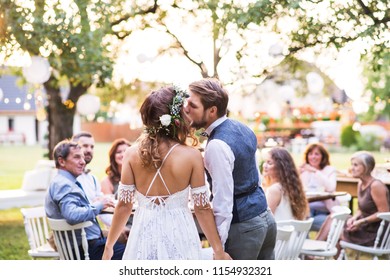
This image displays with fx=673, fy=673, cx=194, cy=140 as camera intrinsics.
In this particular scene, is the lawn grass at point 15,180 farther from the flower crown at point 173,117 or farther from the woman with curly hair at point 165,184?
the flower crown at point 173,117

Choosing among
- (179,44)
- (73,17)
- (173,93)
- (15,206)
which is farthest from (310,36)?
(15,206)

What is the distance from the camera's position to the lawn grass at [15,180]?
708 centimetres

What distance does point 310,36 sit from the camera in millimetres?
5430

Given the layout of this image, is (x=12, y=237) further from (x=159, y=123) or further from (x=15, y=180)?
(x=15, y=180)

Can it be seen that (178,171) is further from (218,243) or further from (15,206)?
(15,206)

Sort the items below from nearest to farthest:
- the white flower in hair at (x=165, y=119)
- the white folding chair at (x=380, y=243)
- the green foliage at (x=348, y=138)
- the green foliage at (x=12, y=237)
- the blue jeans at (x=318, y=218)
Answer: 1. the white flower in hair at (x=165, y=119)
2. the white folding chair at (x=380, y=243)
3. the blue jeans at (x=318, y=218)
4. the green foliage at (x=12, y=237)
5. the green foliage at (x=348, y=138)

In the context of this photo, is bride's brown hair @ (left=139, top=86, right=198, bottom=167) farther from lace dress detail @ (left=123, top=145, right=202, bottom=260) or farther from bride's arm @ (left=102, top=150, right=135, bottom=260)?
lace dress detail @ (left=123, top=145, right=202, bottom=260)

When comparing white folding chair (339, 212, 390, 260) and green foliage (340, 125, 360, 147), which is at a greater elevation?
white folding chair (339, 212, 390, 260)

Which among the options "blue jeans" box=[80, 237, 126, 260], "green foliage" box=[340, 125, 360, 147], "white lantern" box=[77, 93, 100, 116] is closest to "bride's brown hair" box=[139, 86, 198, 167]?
"blue jeans" box=[80, 237, 126, 260]

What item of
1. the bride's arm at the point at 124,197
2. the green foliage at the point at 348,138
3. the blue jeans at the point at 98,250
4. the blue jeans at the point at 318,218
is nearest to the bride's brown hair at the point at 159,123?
the bride's arm at the point at 124,197

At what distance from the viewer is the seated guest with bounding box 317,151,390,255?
5453 millimetres

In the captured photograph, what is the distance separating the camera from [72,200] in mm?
4281

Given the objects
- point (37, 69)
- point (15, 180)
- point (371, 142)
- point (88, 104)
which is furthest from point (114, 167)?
point (371, 142)

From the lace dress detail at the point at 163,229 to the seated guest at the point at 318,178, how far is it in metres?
3.30
